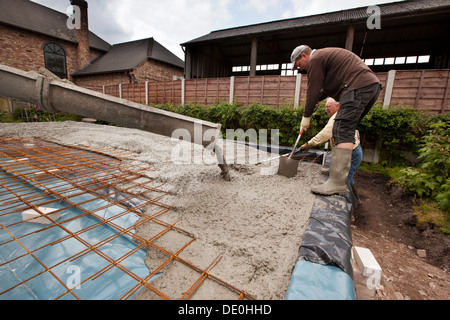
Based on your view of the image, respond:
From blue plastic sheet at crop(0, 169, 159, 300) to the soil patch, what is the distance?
1893 millimetres

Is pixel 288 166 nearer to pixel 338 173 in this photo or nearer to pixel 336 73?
pixel 338 173

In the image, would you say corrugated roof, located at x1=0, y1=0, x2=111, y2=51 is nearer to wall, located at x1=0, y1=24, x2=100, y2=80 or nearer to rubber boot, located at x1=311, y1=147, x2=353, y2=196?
wall, located at x1=0, y1=24, x2=100, y2=80

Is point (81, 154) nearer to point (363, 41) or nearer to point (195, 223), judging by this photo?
point (195, 223)

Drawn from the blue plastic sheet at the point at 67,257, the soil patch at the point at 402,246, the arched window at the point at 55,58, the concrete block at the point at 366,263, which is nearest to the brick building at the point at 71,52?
the arched window at the point at 55,58

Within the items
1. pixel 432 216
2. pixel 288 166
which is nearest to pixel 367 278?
pixel 288 166

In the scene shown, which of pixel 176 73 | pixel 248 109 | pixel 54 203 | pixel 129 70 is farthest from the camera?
pixel 176 73

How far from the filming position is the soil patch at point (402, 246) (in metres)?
1.69

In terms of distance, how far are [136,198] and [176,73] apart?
15.1 metres

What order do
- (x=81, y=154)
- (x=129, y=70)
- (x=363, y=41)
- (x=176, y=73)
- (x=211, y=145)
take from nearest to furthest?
(x=211, y=145), (x=81, y=154), (x=363, y=41), (x=129, y=70), (x=176, y=73)

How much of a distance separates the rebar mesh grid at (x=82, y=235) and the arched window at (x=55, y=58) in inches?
590

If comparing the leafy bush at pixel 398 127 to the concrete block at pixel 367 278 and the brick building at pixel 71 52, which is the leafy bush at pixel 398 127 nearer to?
the concrete block at pixel 367 278

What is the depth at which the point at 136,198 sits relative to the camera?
1.89m

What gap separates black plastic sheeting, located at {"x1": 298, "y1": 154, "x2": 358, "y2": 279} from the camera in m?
1.03

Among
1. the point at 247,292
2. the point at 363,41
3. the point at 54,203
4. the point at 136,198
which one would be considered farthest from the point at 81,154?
the point at 363,41
